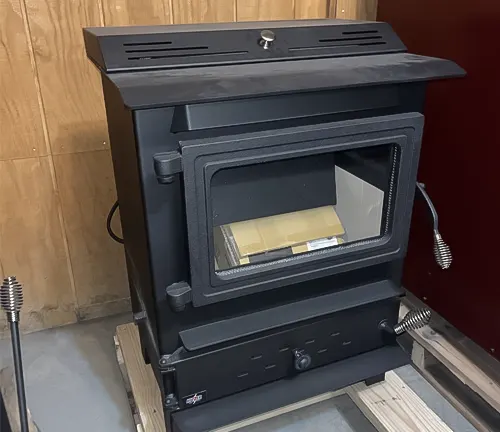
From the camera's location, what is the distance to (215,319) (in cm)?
85

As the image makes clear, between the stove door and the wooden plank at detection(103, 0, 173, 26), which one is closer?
the stove door

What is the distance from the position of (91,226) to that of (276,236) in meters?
0.57

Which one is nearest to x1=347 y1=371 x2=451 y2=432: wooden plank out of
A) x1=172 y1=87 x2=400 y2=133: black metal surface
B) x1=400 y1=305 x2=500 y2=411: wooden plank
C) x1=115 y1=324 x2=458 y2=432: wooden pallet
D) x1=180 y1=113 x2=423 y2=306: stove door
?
x1=115 y1=324 x2=458 y2=432: wooden pallet

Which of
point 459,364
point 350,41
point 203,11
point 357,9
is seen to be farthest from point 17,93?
point 459,364

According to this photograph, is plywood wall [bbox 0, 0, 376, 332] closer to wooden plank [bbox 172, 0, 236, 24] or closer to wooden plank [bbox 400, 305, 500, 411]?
wooden plank [bbox 172, 0, 236, 24]

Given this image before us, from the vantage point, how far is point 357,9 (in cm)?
130

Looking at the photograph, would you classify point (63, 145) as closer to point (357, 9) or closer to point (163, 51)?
point (163, 51)

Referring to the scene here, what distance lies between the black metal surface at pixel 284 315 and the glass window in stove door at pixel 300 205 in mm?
87

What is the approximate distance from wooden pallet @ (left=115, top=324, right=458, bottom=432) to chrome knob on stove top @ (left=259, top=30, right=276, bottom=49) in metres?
0.65

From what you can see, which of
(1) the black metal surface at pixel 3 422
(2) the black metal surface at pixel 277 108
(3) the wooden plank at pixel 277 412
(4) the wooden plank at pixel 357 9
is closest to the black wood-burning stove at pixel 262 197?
(2) the black metal surface at pixel 277 108

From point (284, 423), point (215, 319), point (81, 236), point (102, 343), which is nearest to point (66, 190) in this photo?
point (81, 236)

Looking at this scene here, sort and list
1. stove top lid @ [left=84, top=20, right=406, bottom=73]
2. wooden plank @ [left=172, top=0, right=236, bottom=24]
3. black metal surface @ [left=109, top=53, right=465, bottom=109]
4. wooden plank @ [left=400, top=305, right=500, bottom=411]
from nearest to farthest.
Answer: black metal surface @ [left=109, top=53, right=465, bottom=109], stove top lid @ [left=84, top=20, right=406, bottom=73], wooden plank @ [left=400, top=305, right=500, bottom=411], wooden plank @ [left=172, top=0, right=236, bottom=24]

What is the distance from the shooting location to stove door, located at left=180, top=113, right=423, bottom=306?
0.74 m

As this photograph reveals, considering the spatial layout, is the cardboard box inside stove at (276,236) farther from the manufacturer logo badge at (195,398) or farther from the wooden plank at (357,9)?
the wooden plank at (357,9)
